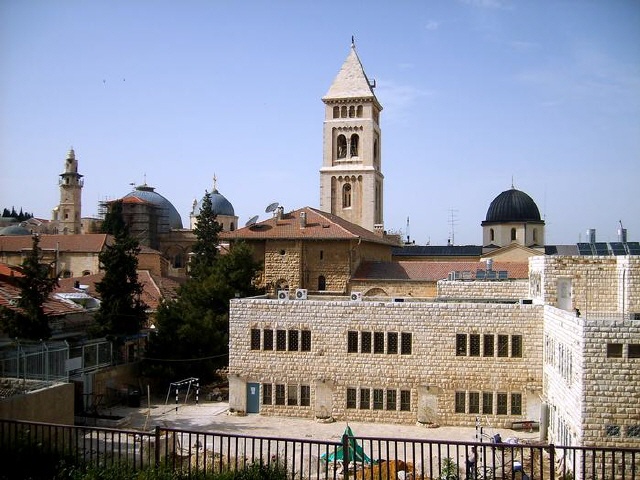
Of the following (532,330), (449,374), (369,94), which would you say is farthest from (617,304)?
(369,94)

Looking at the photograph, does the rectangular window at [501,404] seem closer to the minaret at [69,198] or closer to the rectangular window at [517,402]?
the rectangular window at [517,402]

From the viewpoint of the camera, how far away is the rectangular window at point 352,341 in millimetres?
21328

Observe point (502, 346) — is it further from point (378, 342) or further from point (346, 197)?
point (346, 197)

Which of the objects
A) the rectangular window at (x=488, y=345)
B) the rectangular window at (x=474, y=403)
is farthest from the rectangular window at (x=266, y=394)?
the rectangular window at (x=488, y=345)

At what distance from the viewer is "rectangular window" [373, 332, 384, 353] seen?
21141 millimetres

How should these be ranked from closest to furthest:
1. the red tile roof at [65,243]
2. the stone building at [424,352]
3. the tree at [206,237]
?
the stone building at [424,352] → the tree at [206,237] → the red tile roof at [65,243]

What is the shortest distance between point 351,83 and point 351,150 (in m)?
5.34

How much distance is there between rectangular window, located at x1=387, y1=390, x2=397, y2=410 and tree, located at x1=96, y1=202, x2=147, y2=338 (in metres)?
11.1

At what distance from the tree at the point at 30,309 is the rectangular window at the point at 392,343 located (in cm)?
1169

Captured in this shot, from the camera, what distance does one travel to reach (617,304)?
19.2 metres

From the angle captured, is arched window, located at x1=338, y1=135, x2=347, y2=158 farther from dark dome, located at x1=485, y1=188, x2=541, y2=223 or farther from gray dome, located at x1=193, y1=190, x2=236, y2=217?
gray dome, located at x1=193, y1=190, x2=236, y2=217

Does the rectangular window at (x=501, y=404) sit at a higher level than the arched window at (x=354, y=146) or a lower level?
lower

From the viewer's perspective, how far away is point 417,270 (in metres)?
33.8

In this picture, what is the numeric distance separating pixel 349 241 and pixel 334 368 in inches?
426
